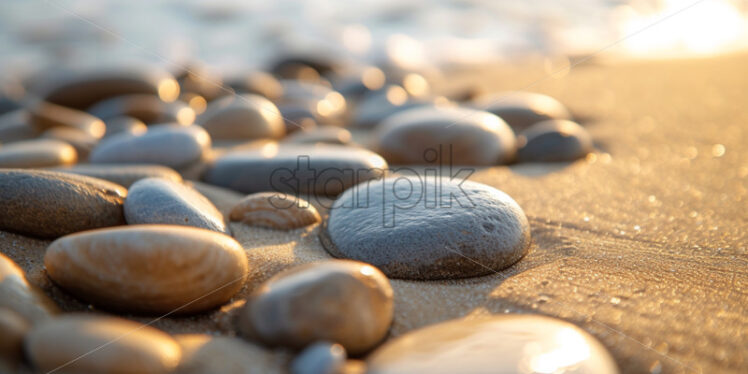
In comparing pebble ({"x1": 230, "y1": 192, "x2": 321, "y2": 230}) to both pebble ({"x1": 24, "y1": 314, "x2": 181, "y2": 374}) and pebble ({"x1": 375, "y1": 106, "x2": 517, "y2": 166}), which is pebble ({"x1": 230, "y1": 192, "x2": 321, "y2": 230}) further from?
pebble ({"x1": 375, "y1": 106, "x2": 517, "y2": 166})

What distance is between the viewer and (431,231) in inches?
60.6

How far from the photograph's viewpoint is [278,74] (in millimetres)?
6031

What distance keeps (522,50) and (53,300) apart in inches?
286

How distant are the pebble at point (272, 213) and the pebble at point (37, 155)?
107 centimetres

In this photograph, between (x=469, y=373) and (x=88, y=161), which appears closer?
(x=469, y=373)

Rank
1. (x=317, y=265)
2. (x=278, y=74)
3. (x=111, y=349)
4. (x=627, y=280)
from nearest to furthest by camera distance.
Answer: (x=111, y=349)
(x=317, y=265)
(x=627, y=280)
(x=278, y=74)

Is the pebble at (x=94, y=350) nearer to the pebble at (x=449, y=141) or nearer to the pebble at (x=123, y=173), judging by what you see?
the pebble at (x=123, y=173)

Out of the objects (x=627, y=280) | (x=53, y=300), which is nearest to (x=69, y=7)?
(x=53, y=300)

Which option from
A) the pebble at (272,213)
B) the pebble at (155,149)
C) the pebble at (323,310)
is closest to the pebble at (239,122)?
the pebble at (155,149)

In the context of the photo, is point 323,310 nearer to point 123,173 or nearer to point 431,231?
point 431,231

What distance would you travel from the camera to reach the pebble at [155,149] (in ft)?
8.05

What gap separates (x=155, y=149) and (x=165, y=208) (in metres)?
0.98

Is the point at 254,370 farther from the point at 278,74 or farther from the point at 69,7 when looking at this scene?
the point at 69,7

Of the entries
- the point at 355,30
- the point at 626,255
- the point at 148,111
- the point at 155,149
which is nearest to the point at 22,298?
the point at 155,149
